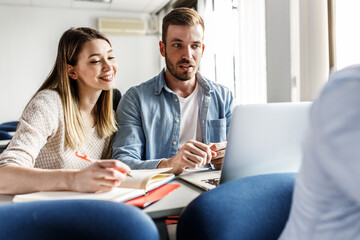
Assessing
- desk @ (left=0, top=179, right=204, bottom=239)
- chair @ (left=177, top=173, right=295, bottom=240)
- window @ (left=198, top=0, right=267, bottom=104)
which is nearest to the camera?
chair @ (left=177, top=173, right=295, bottom=240)

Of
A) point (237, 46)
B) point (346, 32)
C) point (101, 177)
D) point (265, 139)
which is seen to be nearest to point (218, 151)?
point (265, 139)

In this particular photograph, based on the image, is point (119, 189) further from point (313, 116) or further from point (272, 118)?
point (313, 116)

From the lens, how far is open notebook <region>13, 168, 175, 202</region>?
941 mm

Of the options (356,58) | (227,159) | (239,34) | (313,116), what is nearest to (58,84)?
(227,159)

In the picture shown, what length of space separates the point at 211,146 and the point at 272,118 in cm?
39

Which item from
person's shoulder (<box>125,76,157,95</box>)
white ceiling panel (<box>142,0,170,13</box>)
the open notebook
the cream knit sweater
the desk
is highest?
white ceiling panel (<box>142,0,170,13</box>)

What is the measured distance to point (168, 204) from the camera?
961 mm

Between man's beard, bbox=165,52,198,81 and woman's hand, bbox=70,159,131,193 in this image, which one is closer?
woman's hand, bbox=70,159,131,193

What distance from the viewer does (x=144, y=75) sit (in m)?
6.46

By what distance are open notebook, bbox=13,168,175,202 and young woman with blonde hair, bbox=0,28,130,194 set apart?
0.10ft

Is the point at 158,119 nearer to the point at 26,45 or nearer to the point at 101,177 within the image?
the point at 101,177

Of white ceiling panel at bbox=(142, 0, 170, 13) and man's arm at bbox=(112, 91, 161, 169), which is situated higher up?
white ceiling panel at bbox=(142, 0, 170, 13)

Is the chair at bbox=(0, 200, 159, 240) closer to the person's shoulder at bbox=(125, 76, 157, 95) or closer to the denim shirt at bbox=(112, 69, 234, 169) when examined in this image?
the denim shirt at bbox=(112, 69, 234, 169)

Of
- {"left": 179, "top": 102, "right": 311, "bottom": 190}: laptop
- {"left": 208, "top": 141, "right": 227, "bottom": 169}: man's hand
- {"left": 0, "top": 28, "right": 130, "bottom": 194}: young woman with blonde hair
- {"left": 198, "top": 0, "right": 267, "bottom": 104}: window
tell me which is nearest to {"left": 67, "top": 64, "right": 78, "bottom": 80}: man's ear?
{"left": 0, "top": 28, "right": 130, "bottom": 194}: young woman with blonde hair
